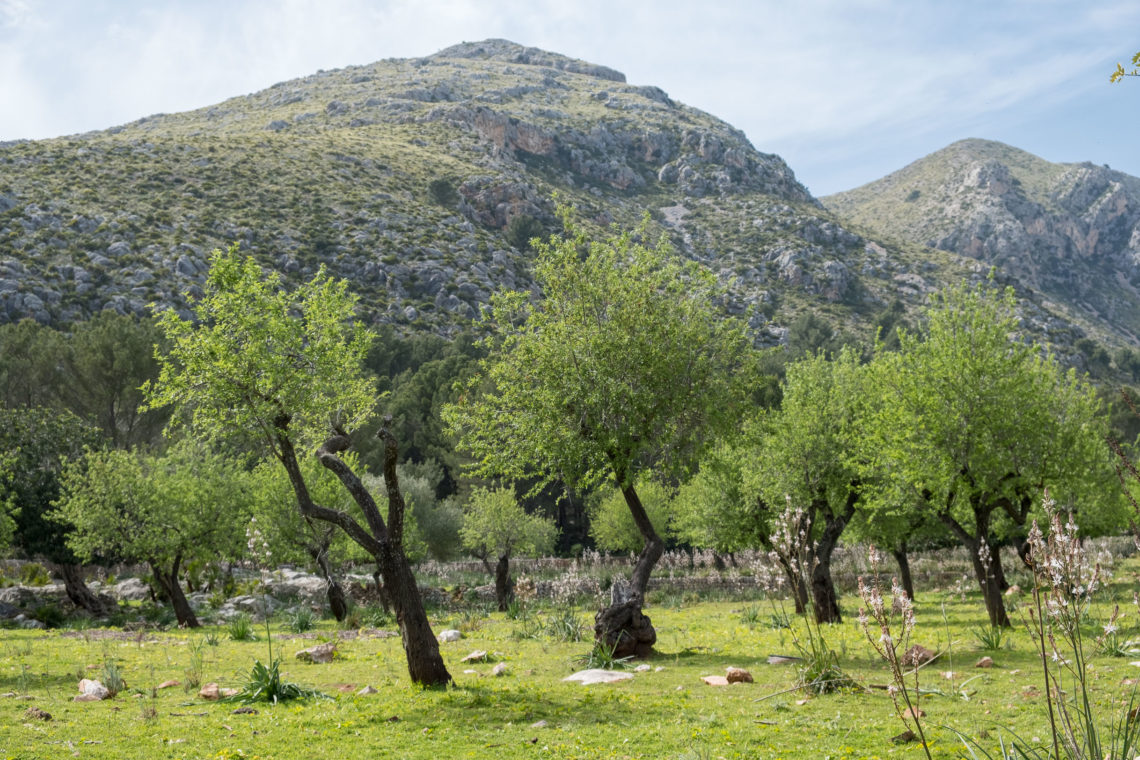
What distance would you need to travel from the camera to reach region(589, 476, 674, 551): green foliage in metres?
55.8

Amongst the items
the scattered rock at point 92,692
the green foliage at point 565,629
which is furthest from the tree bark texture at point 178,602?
the scattered rock at point 92,692

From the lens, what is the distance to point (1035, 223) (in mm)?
165125

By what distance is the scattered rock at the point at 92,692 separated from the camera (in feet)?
39.8

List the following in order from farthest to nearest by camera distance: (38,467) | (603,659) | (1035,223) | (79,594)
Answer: (1035,223) < (38,467) < (79,594) < (603,659)

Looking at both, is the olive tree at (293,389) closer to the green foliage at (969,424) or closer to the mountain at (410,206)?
the green foliage at (969,424)

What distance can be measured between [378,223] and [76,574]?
67.0 m

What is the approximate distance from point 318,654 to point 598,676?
7094 mm

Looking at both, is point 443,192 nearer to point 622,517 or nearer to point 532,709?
point 622,517

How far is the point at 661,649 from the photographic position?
17766 millimetres

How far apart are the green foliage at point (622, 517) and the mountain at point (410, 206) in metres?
17.1

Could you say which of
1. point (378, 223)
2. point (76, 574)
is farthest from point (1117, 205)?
point (76, 574)

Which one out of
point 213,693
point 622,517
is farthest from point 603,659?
point 622,517

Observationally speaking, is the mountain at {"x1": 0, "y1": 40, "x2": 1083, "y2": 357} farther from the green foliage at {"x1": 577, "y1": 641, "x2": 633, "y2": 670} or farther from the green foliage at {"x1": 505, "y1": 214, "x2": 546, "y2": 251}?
the green foliage at {"x1": 577, "y1": 641, "x2": 633, "y2": 670}

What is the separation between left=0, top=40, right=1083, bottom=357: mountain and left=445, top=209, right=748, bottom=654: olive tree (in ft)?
73.0
